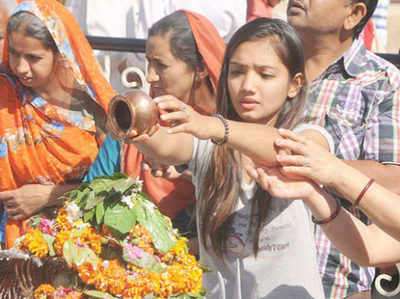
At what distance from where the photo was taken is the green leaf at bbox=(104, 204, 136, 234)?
105 inches

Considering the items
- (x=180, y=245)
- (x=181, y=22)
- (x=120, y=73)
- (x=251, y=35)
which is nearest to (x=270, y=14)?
(x=120, y=73)

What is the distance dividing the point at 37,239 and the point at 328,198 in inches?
29.9

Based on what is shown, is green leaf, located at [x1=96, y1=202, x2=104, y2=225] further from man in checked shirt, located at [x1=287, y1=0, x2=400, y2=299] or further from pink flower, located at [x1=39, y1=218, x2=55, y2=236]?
man in checked shirt, located at [x1=287, y1=0, x2=400, y2=299]

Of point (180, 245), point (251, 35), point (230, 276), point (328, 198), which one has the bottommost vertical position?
point (230, 276)

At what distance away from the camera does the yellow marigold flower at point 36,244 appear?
270 centimetres

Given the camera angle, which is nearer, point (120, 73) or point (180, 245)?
point (180, 245)

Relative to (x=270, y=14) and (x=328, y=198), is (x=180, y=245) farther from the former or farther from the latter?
(x=270, y=14)

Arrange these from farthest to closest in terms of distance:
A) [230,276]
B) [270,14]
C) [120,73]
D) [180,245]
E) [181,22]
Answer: [270,14] → [120,73] → [181,22] → [230,276] → [180,245]

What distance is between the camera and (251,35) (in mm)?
3207

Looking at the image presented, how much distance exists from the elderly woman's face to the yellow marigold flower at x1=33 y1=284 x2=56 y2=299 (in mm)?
1337

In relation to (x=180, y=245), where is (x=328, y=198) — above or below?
above

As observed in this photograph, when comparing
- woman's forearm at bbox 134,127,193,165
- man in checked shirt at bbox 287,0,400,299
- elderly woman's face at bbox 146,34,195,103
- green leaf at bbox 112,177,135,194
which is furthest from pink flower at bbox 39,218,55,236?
elderly woman's face at bbox 146,34,195,103

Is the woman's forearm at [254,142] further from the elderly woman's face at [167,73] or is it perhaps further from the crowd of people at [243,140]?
the elderly woman's face at [167,73]

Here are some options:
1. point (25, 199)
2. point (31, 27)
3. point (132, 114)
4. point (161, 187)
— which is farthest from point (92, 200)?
point (31, 27)
